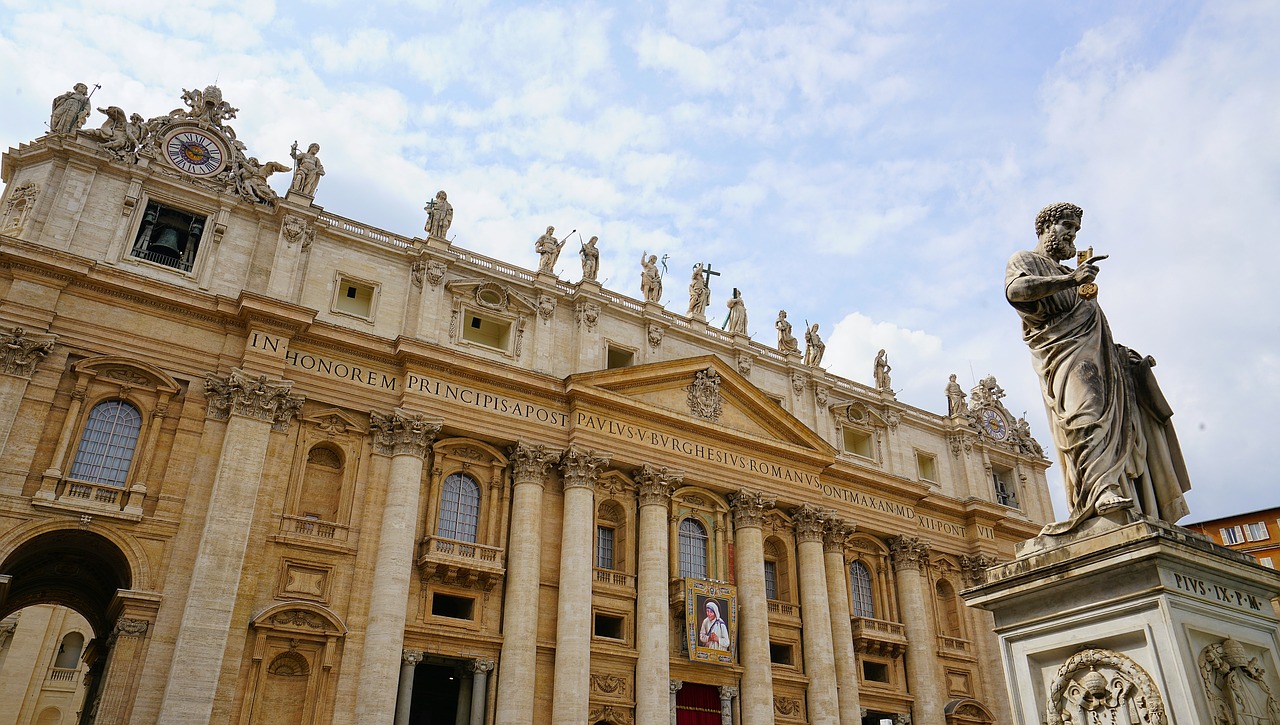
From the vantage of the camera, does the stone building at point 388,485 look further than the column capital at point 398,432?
No

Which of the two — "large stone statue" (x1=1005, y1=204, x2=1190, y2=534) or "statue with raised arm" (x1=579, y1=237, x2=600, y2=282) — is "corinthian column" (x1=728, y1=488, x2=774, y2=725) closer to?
"statue with raised arm" (x1=579, y1=237, x2=600, y2=282)

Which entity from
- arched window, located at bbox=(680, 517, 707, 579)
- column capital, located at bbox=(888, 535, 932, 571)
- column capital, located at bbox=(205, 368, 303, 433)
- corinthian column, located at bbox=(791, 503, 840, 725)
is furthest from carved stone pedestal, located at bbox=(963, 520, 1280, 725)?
column capital, located at bbox=(888, 535, 932, 571)

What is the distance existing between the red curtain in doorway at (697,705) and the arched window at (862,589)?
25.4 feet

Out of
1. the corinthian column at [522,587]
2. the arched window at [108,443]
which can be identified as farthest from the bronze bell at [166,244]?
the corinthian column at [522,587]

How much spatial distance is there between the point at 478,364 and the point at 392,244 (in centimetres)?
Answer: 489

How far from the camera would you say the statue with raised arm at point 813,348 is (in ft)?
119

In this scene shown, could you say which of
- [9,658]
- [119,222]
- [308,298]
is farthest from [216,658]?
[9,658]

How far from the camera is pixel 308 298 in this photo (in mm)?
26016

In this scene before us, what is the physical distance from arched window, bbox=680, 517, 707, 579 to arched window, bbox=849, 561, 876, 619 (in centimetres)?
671

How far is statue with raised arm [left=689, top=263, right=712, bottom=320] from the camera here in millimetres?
33688

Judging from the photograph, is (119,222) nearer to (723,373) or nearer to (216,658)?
(216,658)

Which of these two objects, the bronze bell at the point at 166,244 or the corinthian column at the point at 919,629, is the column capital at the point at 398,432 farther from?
the corinthian column at the point at 919,629

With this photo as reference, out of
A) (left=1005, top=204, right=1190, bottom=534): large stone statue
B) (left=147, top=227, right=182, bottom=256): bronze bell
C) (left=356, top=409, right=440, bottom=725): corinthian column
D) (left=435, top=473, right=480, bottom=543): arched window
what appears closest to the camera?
(left=1005, top=204, right=1190, bottom=534): large stone statue

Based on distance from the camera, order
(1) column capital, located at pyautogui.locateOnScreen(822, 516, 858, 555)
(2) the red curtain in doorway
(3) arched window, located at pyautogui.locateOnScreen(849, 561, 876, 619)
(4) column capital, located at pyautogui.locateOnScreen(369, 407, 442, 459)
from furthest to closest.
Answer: (3) arched window, located at pyautogui.locateOnScreen(849, 561, 876, 619), (1) column capital, located at pyautogui.locateOnScreen(822, 516, 858, 555), (2) the red curtain in doorway, (4) column capital, located at pyautogui.locateOnScreen(369, 407, 442, 459)
